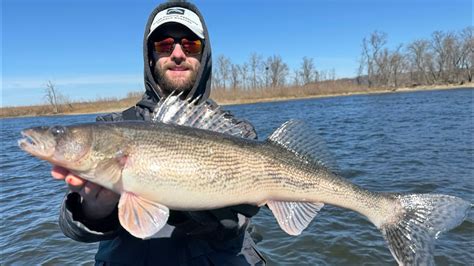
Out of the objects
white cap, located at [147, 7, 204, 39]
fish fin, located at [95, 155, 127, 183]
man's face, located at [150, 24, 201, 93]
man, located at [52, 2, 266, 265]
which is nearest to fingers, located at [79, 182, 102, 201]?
man, located at [52, 2, 266, 265]

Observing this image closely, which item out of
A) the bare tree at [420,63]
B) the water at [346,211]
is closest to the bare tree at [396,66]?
the bare tree at [420,63]

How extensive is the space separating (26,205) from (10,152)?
556 inches

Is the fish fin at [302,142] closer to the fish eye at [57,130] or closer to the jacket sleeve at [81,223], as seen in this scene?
the jacket sleeve at [81,223]

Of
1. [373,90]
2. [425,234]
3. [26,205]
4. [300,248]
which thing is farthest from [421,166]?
[373,90]

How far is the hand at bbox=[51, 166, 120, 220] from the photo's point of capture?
2498 mm

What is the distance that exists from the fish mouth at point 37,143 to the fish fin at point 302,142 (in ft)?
5.13

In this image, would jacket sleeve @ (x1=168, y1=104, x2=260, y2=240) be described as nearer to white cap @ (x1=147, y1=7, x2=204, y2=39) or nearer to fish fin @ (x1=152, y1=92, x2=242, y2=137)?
fish fin @ (x1=152, y1=92, x2=242, y2=137)

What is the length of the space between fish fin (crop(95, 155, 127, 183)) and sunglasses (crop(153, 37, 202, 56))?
1.81 m

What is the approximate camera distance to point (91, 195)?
8.57 feet

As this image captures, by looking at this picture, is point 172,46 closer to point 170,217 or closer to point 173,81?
point 173,81

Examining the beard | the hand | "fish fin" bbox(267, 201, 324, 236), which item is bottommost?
"fish fin" bbox(267, 201, 324, 236)

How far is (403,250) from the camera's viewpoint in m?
3.21

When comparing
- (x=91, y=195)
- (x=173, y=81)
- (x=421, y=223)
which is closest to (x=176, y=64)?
(x=173, y=81)

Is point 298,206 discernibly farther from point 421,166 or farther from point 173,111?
point 421,166
